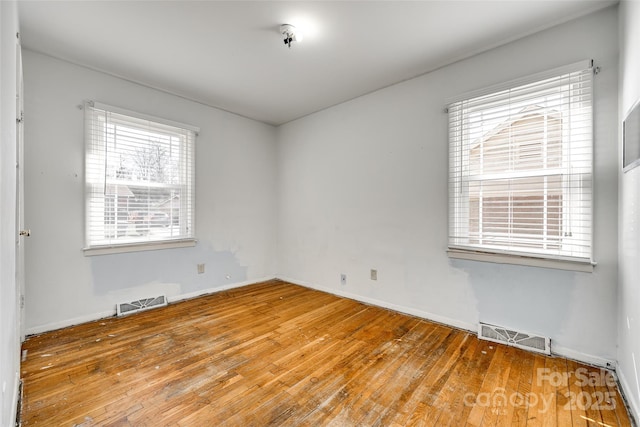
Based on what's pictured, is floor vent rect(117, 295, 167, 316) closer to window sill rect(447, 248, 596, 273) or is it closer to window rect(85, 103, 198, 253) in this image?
window rect(85, 103, 198, 253)

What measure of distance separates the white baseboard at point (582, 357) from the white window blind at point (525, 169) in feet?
2.25

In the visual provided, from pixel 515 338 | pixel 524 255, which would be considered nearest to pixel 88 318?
pixel 515 338

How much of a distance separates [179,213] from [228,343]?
70.8 inches

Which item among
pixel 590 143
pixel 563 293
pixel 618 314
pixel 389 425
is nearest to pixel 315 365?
pixel 389 425

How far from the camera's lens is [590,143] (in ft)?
6.62

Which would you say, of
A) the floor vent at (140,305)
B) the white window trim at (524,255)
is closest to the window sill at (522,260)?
the white window trim at (524,255)

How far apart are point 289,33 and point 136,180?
220 centimetres

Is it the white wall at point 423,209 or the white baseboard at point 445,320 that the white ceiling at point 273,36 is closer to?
the white wall at point 423,209

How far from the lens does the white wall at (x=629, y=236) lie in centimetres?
156

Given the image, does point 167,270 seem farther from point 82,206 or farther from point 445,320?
point 445,320

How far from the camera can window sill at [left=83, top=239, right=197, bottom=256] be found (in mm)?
2814

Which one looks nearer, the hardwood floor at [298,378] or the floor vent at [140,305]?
the hardwood floor at [298,378]

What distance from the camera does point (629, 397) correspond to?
1.65m

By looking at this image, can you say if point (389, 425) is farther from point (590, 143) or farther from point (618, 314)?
point (590, 143)
